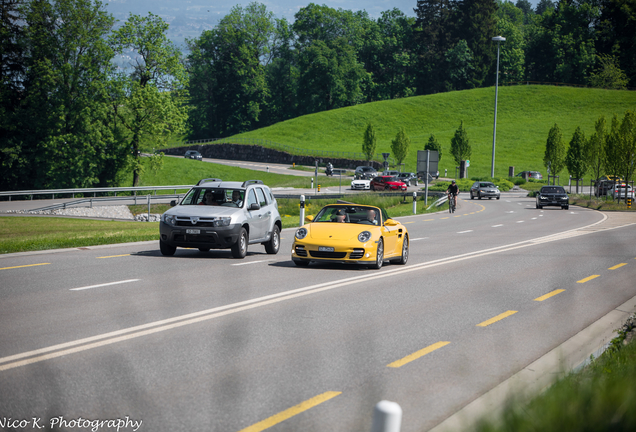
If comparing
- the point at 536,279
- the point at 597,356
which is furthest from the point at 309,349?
the point at 536,279

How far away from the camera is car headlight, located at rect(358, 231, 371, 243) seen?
13.9 m

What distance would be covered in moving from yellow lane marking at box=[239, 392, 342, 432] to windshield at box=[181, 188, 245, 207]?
11.0 m

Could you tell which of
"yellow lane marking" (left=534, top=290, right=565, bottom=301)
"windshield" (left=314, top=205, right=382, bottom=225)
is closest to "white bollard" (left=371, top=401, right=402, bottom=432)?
"yellow lane marking" (left=534, top=290, right=565, bottom=301)

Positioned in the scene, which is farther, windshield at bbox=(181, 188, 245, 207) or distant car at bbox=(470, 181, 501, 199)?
distant car at bbox=(470, 181, 501, 199)

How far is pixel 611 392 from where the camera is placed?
10.5ft

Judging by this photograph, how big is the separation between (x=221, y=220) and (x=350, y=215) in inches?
112

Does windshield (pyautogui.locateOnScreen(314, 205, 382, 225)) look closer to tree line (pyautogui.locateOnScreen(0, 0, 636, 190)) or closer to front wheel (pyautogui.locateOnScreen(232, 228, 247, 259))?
front wheel (pyautogui.locateOnScreen(232, 228, 247, 259))

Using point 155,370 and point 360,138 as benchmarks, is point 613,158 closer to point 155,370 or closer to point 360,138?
point 155,370

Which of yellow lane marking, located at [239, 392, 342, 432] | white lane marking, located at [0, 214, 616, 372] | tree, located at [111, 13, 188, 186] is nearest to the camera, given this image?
yellow lane marking, located at [239, 392, 342, 432]

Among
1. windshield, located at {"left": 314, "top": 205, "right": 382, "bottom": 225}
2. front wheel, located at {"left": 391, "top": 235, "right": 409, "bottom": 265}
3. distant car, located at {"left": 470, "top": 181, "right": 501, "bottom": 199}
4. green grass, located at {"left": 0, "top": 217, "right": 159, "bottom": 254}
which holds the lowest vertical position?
distant car, located at {"left": 470, "top": 181, "right": 501, "bottom": 199}

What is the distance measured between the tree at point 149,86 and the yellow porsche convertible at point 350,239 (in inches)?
1697

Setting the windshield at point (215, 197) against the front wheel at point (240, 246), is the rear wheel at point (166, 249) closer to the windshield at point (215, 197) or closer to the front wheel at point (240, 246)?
the windshield at point (215, 197)

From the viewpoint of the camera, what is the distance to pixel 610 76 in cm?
13412

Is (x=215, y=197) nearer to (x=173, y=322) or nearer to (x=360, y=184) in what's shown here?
(x=173, y=322)
